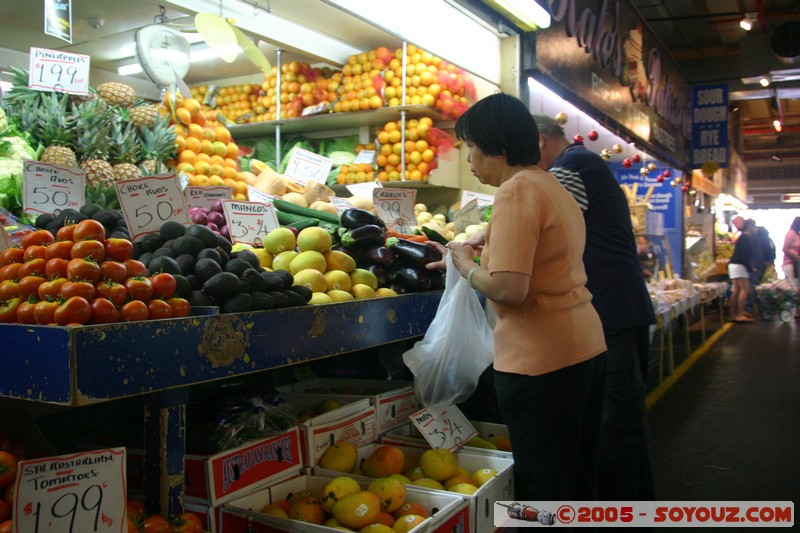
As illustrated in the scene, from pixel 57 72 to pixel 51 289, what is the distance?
210 centimetres

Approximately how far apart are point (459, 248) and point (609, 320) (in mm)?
971

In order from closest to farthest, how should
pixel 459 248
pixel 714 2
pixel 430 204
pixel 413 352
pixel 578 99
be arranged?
pixel 459 248 < pixel 413 352 < pixel 430 204 < pixel 578 99 < pixel 714 2

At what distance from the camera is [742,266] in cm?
1278

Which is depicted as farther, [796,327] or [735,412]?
[796,327]

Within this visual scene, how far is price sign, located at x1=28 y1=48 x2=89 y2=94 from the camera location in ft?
10.0

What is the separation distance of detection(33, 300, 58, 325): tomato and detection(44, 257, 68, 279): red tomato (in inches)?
5.7

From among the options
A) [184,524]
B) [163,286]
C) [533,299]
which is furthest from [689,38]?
[184,524]

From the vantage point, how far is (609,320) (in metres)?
2.80

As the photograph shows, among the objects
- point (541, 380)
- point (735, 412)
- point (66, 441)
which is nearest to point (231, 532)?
point (66, 441)

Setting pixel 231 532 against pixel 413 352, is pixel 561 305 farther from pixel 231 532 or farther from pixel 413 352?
pixel 231 532

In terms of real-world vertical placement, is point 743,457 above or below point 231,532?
below

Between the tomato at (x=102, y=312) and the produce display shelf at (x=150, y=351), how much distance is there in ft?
0.21

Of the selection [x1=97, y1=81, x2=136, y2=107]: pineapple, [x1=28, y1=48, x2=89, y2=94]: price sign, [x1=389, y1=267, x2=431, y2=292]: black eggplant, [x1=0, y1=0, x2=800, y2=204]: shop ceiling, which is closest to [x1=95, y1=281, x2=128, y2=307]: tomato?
[x1=389, y1=267, x2=431, y2=292]: black eggplant

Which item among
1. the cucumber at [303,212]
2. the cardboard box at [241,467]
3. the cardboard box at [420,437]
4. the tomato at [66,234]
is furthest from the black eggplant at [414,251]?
the tomato at [66,234]
